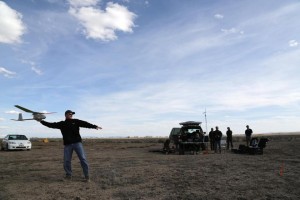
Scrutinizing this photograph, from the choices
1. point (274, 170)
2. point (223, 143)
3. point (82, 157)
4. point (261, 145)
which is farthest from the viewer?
point (223, 143)

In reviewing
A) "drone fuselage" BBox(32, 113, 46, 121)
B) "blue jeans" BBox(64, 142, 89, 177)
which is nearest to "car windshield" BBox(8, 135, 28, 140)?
"blue jeans" BBox(64, 142, 89, 177)

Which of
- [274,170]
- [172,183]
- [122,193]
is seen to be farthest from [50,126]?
[274,170]

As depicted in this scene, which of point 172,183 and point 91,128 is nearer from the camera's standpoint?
point 172,183

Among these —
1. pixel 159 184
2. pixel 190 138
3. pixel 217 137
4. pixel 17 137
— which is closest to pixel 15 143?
pixel 17 137

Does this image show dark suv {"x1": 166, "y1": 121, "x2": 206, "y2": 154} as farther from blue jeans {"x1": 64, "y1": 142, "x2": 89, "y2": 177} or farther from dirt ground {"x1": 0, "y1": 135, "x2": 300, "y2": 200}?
blue jeans {"x1": 64, "y1": 142, "x2": 89, "y2": 177}

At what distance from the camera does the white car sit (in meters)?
27.2

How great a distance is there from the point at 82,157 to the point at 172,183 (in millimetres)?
2587

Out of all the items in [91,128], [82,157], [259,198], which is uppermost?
[91,128]

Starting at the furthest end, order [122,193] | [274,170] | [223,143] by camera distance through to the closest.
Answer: [223,143]
[274,170]
[122,193]

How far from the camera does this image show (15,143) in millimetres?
27219

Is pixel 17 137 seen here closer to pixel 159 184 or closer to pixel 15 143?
pixel 15 143

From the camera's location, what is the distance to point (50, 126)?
31.9 feet

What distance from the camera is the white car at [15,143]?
1070 inches

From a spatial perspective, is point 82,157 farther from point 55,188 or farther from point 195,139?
point 195,139
